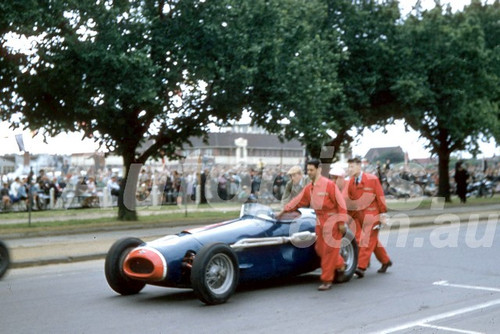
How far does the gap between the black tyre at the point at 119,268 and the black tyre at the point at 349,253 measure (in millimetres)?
2849

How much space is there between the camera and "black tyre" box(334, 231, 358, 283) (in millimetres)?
10758

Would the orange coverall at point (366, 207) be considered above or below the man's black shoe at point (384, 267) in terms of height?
above

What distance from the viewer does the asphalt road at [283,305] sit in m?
7.83

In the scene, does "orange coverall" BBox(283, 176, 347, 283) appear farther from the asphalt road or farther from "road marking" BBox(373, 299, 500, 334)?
"road marking" BBox(373, 299, 500, 334)

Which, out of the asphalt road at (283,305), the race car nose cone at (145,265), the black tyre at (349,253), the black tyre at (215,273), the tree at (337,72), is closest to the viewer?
the asphalt road at (283,305)

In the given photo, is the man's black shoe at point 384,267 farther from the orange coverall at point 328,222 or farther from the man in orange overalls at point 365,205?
the orange coverall at point 328,222

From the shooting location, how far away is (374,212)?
1140cm

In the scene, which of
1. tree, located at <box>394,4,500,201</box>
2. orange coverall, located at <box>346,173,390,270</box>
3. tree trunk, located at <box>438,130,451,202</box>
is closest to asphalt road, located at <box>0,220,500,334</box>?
orange coverall, located at <box>346,173,390,270</box>

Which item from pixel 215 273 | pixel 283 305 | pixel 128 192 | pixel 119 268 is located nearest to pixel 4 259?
pixel 119 268

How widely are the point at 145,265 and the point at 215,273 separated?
2.66ft

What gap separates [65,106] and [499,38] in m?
20.4

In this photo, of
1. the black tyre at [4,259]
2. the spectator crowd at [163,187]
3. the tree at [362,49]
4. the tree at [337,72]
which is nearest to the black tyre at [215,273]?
the black tyre at [4,259]

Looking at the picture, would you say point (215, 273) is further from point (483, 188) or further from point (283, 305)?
point (483, 188)

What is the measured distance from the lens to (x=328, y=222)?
33.4ft
